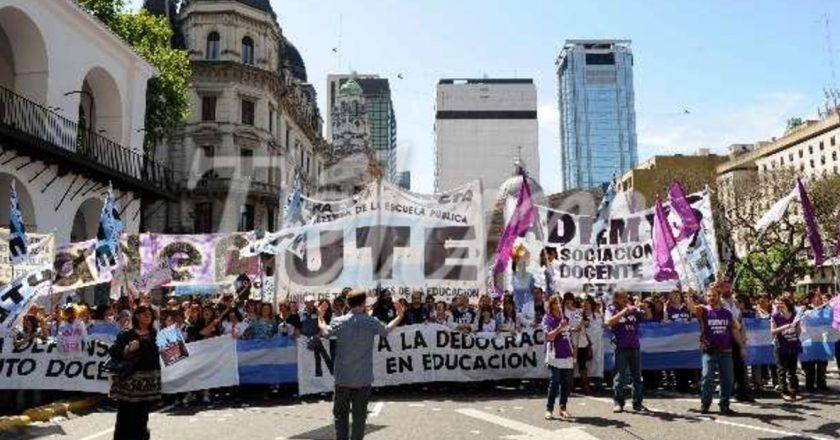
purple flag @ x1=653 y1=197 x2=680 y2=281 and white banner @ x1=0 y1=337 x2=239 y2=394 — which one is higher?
purple flag @ x1=653 y1=197 x2=680 y2=281

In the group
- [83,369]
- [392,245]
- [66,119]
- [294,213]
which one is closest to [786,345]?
[392,245]

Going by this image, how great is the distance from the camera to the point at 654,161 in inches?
4272

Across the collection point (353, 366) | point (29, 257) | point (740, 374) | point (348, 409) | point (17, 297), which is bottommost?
point (740, 374)

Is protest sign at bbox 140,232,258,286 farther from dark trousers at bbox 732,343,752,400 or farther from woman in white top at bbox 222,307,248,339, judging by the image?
dark trousers at bbox 732,343,752,400

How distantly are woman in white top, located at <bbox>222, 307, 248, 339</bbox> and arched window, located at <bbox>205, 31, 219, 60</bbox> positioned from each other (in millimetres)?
42209

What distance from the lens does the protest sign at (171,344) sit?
10492mm

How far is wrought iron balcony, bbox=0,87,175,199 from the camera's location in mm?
19406

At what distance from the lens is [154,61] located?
36.8 metres

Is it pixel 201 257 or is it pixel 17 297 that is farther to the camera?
pixel 201 257

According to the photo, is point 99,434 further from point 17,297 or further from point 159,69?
point 159,69

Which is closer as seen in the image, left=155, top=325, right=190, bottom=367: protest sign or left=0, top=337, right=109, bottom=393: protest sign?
left=155, top=325, right=190, bottom=367: protest sign

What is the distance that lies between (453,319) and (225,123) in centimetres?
4139

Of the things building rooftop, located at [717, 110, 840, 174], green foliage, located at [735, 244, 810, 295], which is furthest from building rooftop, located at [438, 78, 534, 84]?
green foliage, located at [735, 244, 810, 295]

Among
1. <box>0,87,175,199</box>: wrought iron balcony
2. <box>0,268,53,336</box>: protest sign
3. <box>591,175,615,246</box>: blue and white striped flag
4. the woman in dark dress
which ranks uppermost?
<box>0,87,175,199</box>: wrought iron balcony
